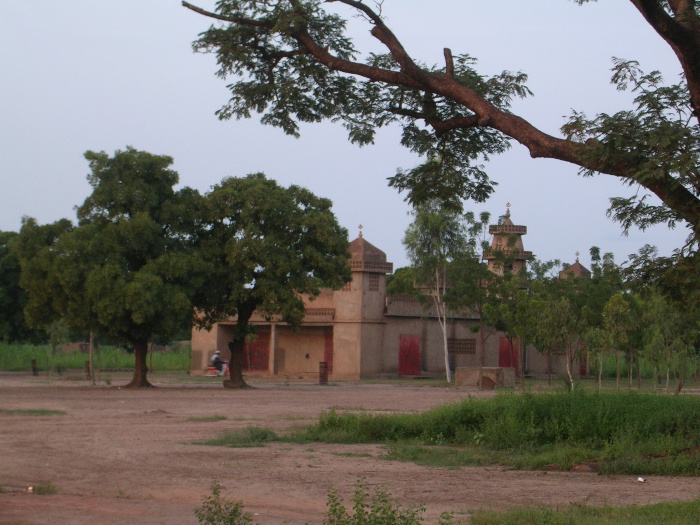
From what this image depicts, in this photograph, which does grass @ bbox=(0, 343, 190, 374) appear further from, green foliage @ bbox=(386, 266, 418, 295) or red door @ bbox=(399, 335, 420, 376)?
green foliage @ bbox=(386, 266, 418, 295)

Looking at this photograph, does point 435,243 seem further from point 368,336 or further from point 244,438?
point 244,438

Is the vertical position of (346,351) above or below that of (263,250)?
below

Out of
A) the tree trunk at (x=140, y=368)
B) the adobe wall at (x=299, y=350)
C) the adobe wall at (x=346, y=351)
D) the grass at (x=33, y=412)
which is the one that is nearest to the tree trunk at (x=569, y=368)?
the grass at (x=33, y=412)

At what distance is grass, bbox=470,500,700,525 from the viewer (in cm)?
745

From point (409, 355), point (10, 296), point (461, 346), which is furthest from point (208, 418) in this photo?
point (10, 296)

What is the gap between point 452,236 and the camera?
42156 mm

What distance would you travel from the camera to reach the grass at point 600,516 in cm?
745

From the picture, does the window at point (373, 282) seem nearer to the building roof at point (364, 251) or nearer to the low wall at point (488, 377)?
the building roof at point (364, 251)

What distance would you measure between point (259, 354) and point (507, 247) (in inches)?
661

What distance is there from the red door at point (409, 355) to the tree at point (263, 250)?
14374 millimetres

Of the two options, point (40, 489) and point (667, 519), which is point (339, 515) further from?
point (40, 489)

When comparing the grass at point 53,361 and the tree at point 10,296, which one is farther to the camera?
the tree at point 10,296

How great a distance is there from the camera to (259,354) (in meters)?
52.1

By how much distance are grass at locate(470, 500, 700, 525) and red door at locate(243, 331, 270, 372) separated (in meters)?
43.8
